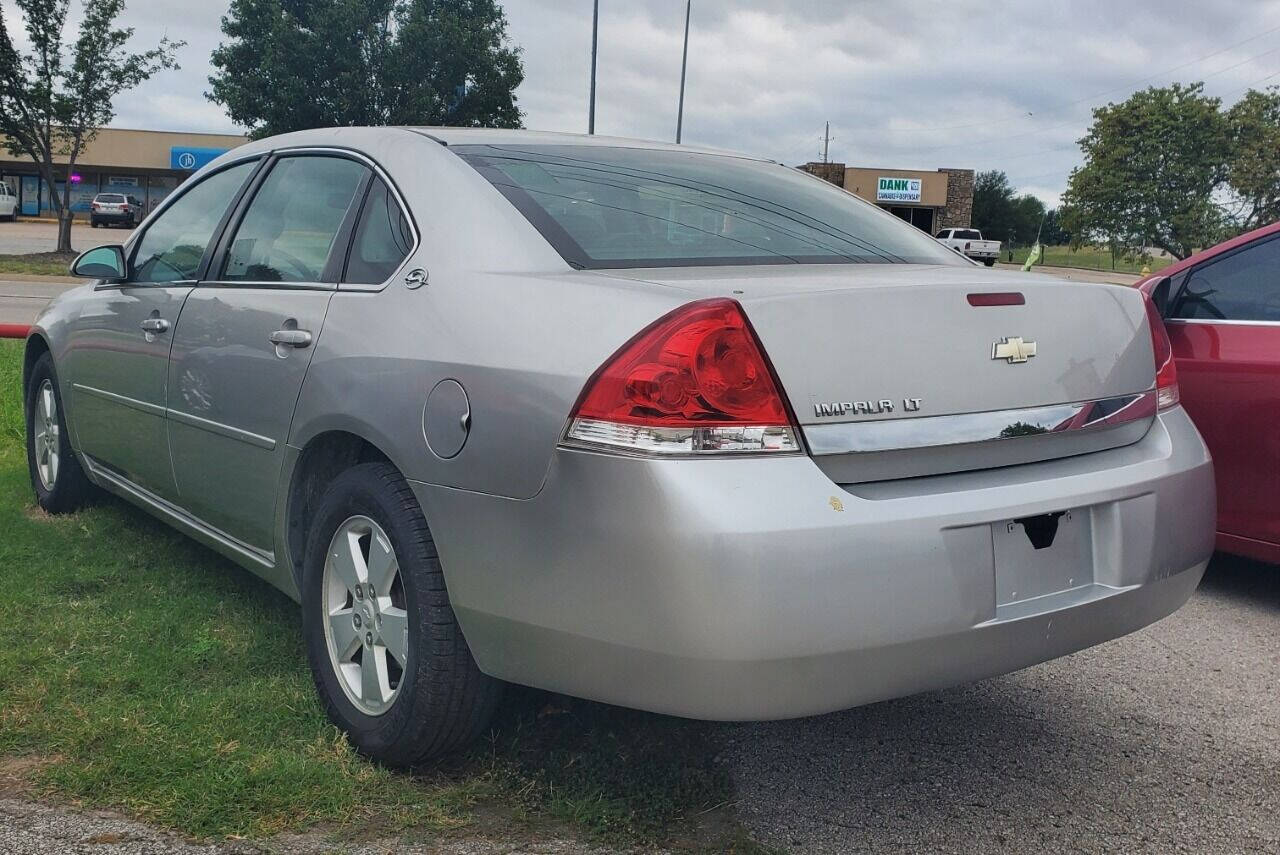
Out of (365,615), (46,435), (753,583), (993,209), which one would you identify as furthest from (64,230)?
(993,209)

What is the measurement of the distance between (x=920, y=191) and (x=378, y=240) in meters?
66.5

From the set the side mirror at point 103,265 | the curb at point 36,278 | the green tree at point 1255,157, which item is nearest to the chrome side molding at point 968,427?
the side mirror at point 103,265

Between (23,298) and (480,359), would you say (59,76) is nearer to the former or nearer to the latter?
(23,298)

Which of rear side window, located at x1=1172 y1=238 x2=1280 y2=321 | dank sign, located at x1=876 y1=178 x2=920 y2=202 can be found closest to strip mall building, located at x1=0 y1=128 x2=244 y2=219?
dank sign, located at x1=876 y1=178 x2=920 y2=202

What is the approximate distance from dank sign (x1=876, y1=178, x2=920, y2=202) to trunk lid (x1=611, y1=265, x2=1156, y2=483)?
64.6 metres

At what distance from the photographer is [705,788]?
2785 mm

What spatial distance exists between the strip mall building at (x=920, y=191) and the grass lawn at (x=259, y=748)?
2409 inches

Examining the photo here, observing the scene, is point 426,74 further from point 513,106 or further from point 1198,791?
point 1198,791

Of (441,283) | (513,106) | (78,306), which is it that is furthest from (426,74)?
(441,283)

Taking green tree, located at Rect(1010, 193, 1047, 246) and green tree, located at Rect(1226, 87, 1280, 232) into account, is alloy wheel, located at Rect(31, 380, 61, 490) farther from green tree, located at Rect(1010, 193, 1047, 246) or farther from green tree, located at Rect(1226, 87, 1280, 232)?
green tree, located at Rect(1010, 193, 1047, 246)

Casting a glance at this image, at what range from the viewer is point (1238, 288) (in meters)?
4.57

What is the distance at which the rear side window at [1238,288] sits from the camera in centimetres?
445

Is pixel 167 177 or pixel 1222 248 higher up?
pixel 167 177

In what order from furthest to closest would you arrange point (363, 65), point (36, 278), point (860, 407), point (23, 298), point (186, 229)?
1. point (363, 65)
2. point (36, 278)
3. point (23, 298)
4. point (186, 229)
5. point (860, 407)
